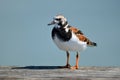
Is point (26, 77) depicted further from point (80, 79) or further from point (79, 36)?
point (79, 36)

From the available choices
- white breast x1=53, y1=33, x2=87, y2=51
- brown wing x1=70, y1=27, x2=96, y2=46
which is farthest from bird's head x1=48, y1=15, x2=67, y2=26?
white breast x1=53, y1=33, x2=87, y2=51

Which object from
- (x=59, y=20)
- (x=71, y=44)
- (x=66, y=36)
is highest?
(x=59, y=20)

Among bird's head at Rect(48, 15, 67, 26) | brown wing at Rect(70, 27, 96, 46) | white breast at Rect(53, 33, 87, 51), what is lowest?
white breast at Rect(53, 33, 87, 51)

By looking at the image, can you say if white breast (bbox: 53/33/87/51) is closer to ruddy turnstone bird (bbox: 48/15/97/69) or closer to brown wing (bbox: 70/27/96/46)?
ruddy turnstone bird (bbox: 48/15/97/69)

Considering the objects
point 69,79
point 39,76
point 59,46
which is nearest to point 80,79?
point 69,79

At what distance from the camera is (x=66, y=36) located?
10.8 meters

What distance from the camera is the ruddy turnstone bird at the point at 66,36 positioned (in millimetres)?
10773

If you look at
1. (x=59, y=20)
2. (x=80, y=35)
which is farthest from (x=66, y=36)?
(x=80, y=35)

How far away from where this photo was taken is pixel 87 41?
38.6 feet

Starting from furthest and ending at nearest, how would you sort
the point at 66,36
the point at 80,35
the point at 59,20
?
the point at 80,35
the point at 59,20
the point at 66,36

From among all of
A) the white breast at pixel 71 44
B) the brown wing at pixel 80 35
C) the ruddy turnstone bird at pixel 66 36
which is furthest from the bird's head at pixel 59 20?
the white breast at pixel 71 44

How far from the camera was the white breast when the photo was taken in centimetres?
1077

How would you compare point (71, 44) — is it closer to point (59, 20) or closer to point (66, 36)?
point (66, 36)

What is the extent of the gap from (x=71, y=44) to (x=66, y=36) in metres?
0.27
